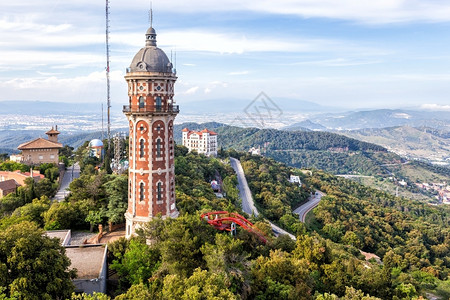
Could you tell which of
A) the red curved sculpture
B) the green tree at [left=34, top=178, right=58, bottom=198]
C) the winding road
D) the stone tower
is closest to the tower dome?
the stone tower

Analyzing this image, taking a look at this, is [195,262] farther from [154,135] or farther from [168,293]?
[154,135]

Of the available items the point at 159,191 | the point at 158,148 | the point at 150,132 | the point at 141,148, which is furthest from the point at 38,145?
the point at 150,132

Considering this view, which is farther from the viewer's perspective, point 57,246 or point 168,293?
point 57,246

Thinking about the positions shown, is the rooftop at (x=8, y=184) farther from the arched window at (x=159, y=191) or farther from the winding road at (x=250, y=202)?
the winding road at (x=250, y=202)

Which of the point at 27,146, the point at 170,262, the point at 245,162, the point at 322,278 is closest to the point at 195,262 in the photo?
the point at 170,262

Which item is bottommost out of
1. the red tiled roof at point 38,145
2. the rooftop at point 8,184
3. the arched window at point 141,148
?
the rooftop at point 8,184

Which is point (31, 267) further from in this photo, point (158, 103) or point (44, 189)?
point (44, 189)

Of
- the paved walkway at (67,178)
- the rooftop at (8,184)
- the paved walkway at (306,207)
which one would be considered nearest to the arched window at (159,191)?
the paved walkway at (67,178)
